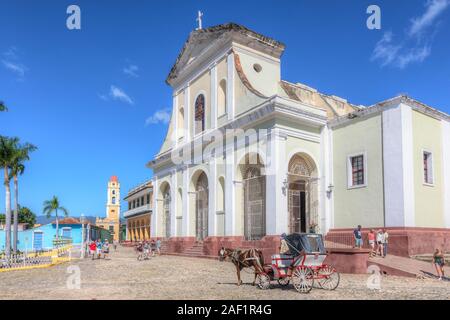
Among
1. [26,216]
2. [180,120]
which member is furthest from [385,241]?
[26,216]

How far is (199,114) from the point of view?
2645cm

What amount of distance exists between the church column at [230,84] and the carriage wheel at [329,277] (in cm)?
1240

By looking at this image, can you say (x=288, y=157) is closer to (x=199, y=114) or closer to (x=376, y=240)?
(x=376, y=240)

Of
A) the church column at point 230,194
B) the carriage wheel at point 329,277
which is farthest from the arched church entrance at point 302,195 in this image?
the carriage wheel at point 329,277

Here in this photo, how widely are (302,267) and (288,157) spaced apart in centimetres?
917

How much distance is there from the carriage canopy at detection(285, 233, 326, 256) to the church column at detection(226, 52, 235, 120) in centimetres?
1178

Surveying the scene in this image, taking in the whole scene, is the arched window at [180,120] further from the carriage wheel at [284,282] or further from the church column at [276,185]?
the carriage wheel at [284,282]

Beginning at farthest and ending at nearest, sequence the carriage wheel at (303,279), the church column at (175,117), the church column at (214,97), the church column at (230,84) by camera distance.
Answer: the church column at (175,117)
the church column at (214,97)
the church column at (230,84)
the carriage wheel at (303,279)

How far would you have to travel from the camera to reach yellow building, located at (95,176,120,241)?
3177 inches

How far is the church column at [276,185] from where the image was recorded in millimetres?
18641

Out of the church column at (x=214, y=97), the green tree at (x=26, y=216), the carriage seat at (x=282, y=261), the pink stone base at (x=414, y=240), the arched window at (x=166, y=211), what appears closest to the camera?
the carriage seat at (x=282, y=261)

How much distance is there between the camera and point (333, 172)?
20609mm

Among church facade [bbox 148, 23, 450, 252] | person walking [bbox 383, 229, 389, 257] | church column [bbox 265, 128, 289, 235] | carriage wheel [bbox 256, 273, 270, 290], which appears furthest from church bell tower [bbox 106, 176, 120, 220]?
carriage wheel [bbox 256, 273, 270, 290]
